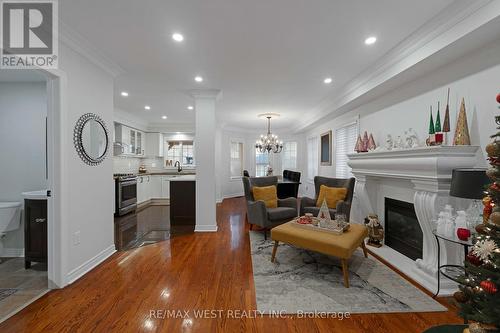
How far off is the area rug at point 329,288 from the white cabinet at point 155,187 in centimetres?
501

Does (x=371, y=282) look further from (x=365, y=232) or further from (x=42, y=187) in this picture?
(x=42, y=187)

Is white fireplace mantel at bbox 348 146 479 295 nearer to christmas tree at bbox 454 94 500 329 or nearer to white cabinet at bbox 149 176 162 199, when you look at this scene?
christmas tree at bbox 454 94 500 329

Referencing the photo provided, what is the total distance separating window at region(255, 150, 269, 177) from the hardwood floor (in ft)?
18.2

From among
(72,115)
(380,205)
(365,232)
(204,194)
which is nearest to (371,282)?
(365,232)

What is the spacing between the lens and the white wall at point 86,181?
7.73ft

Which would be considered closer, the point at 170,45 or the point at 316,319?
the point at 316,319

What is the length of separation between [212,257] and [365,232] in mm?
2085

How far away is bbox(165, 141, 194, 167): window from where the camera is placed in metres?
7.66

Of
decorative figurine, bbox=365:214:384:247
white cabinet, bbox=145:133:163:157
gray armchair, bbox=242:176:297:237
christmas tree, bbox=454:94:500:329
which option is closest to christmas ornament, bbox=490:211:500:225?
christmas tree, bbox=454:94:500:329

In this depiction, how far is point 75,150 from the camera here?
2.44 meters

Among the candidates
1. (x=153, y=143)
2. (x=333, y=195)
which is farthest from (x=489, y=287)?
(x=153, y=143)

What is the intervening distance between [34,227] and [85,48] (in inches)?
87.6

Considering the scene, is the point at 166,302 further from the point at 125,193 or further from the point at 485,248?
the point at 125,193

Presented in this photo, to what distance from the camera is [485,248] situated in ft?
4.10
